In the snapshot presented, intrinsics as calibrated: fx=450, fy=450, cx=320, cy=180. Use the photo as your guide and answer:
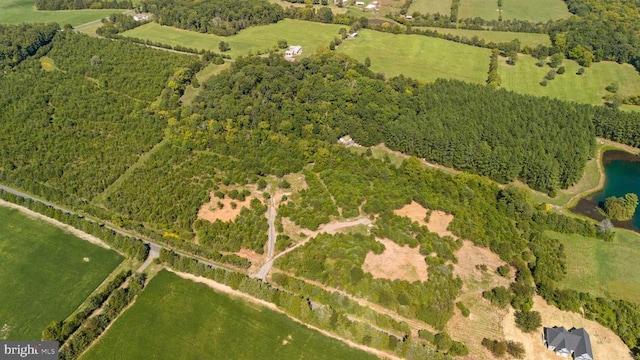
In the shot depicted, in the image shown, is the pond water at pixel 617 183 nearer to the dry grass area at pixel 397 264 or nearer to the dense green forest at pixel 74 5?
the dry grass area at pixel 397 264

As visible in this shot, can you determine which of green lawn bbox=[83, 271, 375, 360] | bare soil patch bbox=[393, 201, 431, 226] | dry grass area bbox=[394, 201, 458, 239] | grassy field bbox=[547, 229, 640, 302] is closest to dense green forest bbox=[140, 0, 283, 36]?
bare soil patch bbox=[393, 201, 431, 226]

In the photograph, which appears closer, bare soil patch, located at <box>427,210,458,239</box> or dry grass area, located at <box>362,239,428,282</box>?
dry grass area, located at <box>362,239,428,282</box>

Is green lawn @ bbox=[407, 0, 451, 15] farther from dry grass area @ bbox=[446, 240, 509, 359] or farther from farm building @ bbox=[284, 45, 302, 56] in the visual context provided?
dry grass area @ bbox=[446, 240, 509, 359]

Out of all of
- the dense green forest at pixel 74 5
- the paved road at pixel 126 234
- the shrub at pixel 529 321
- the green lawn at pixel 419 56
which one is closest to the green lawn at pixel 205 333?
the paved road at pixel 126 234

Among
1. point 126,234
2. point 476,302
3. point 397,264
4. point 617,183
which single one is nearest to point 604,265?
point 476,302

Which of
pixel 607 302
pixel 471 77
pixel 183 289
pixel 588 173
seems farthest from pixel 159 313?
pixel 471 77

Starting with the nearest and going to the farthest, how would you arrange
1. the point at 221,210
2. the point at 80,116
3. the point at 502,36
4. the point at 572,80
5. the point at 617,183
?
the point at 221,210, the point at 617,183, the point at 80,116, the point at 572,80, the point at 502,36

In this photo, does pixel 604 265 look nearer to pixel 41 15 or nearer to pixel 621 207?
pixel 621 207
